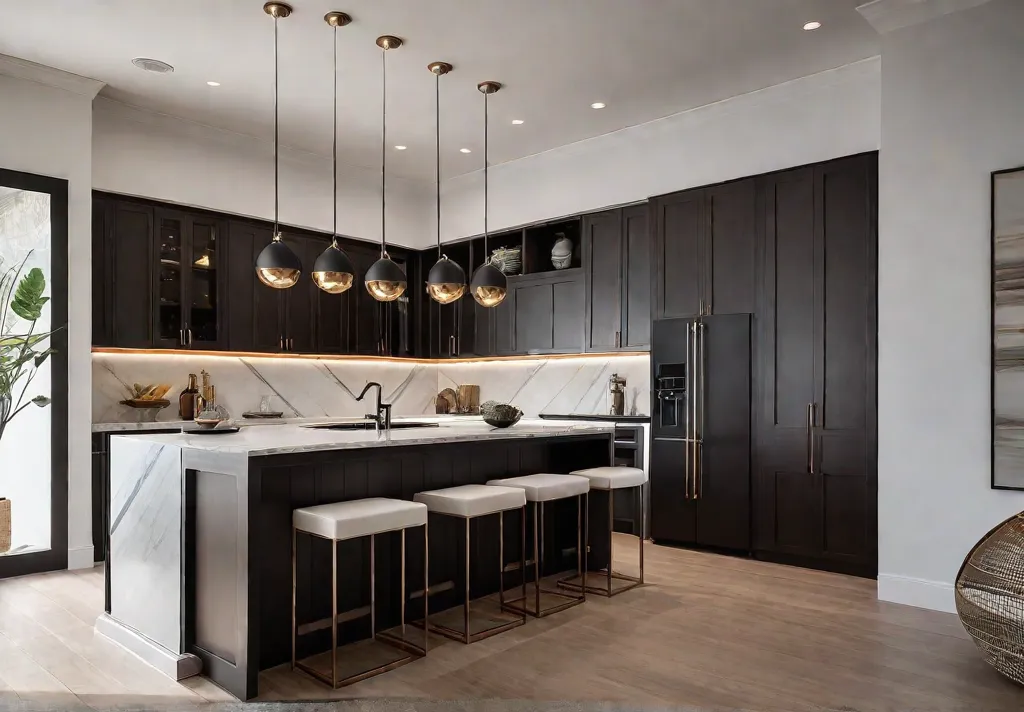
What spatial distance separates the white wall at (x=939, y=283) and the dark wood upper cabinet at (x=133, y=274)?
502 centimetres

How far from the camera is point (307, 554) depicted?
328 centimetres

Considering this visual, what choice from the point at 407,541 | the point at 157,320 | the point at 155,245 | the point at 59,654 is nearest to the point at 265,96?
the point at 155,245

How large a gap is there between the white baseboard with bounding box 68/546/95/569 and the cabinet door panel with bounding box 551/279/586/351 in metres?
3.87

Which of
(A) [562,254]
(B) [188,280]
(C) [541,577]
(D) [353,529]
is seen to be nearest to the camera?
(D) [353,529]

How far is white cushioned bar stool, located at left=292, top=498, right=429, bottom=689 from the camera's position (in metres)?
2.90

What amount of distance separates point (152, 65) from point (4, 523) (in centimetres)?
303

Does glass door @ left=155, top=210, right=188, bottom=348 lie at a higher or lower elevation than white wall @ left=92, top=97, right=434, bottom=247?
lower

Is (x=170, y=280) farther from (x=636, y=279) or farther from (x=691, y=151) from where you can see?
(x=691, y=151)

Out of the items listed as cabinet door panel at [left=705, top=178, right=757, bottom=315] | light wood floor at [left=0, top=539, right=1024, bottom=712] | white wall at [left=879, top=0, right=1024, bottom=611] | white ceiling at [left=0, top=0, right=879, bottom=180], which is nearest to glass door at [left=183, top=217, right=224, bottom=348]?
white ceiling at [left=0, top=0, right=879, bottom=180]

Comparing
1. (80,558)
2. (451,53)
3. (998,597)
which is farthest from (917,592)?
(80,558)

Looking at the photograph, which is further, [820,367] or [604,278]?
[604,278]

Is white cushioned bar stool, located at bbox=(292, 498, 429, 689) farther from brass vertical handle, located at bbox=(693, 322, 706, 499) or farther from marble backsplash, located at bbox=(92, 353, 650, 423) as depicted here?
marble backsplash, located at bbox=(92, 353, 650, 423)

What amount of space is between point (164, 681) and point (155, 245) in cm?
368

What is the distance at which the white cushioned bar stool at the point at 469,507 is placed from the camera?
340 cm
